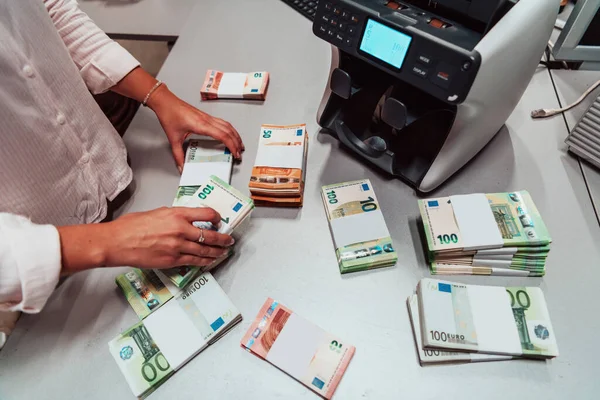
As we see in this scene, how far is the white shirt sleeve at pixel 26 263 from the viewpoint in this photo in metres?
0.60

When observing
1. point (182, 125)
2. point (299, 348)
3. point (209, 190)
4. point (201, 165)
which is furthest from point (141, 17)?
point (299, 348)

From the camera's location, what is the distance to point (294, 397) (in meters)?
0.68

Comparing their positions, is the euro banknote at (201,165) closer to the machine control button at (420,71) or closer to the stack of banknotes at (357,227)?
the stack of banknotes at (357,227)

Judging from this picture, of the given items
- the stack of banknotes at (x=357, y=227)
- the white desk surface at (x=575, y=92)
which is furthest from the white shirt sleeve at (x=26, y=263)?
the white desk surface at (x=575, y=92)

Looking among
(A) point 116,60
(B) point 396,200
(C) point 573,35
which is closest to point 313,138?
(B) point 396,200

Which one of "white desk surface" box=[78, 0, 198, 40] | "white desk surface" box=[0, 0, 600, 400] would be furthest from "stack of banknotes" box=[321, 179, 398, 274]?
"white desk surface" box=[78, 0, 198, 40]

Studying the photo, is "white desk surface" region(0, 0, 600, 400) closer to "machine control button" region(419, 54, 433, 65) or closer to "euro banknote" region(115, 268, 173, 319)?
"euro banknote" region(115, 268, 173, 319)

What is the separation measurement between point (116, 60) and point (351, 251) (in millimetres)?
702

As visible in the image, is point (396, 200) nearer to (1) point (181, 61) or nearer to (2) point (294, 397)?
(2) point (294, 397)

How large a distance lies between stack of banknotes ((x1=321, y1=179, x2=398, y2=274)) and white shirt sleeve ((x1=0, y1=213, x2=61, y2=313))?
498 millimetres

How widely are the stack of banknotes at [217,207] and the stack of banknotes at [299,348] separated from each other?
0.16m

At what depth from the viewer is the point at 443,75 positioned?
682 millimetres

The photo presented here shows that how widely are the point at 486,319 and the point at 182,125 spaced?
0.77 m

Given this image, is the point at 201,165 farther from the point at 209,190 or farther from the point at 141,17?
the point at 141,17
